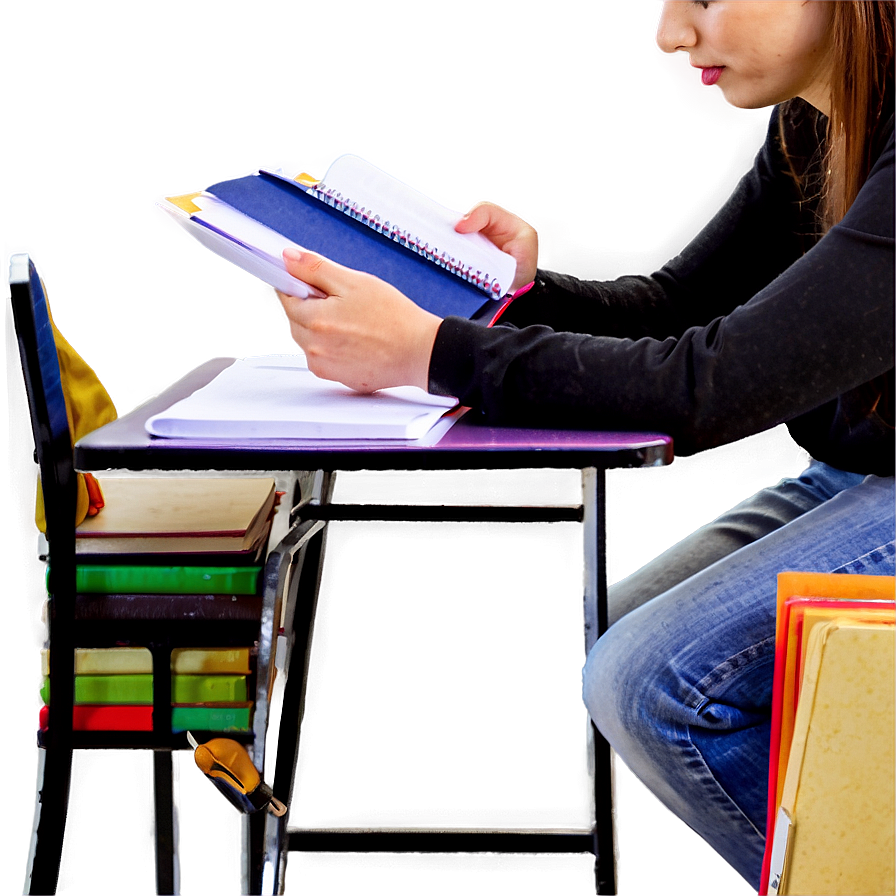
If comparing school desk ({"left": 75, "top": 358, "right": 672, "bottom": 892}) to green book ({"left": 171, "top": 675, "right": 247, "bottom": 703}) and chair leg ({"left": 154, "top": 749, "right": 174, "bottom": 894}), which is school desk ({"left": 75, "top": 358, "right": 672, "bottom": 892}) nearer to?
chair leg ({"left": 154, "top": 749, "right": 174, "bottom": 894})

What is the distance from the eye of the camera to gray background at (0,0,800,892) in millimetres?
1168

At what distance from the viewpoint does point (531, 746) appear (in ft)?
4.36

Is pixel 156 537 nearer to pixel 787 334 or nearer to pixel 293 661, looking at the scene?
pixel 293 661

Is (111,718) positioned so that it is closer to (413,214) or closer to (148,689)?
(148,689)

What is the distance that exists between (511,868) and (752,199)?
91 centimetres

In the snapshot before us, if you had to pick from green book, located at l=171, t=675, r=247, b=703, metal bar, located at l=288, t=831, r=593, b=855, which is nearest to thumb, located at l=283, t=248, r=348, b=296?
green book, located at l=171, t=675, r=247, b=703

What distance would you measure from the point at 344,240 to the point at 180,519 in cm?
32

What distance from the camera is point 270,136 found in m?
1.19

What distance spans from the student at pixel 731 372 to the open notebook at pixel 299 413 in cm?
3

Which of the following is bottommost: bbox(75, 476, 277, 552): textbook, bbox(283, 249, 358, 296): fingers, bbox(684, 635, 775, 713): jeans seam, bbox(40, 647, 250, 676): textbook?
bbox(40, 647, 250, 676): textbook

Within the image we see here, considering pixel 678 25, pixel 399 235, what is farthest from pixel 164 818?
pixel 678 25

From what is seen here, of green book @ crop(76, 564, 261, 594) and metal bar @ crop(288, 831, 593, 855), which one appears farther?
metal bar @ crop(288, 831, 593, 855)

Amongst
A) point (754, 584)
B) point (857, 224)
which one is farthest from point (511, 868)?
point (857, 224)

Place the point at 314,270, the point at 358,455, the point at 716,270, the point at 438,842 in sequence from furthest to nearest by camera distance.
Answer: the point at 438,842, the point at 716,270, the point at 314,270, the point at 358,455
